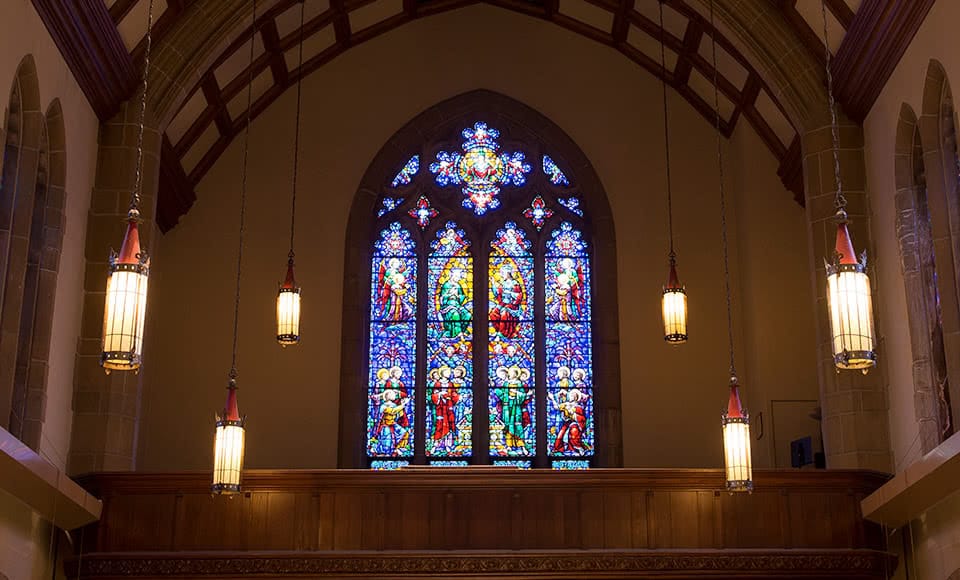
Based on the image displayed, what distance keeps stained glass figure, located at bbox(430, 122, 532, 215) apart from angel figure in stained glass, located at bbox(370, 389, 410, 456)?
2676mm

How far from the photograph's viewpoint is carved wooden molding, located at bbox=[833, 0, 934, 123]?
12.2m

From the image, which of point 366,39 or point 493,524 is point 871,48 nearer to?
point 493,524

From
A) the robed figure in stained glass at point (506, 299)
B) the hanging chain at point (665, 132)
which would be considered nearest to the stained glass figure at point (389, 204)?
the robed figure in stained glass at point (506, 299)

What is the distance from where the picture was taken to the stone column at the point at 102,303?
1304 cm

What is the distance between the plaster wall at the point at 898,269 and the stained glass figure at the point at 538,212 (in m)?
4.73

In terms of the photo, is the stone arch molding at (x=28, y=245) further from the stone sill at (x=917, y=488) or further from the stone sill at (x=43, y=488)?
the stone sill at (x=917, y=488)

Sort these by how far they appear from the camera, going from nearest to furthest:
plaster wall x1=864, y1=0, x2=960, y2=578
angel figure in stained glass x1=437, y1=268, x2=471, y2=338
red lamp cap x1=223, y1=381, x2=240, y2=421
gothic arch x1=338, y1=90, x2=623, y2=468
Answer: plaster wall x1=864, y1=0, x2=960, y2=578
red lamp cap x1=223, y1=381, x2=240, y2=421
gothic arch x1=338, y1=90, x2=623, y2=468
angel figure in stained glass x1=437, y1=268, x2=471, y2=338

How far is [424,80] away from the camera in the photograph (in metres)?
17.8

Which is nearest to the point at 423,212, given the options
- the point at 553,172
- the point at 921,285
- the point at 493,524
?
the point at 553,172

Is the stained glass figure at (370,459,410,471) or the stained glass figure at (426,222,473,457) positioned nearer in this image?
the stained glass figure at (370,459,410,471)

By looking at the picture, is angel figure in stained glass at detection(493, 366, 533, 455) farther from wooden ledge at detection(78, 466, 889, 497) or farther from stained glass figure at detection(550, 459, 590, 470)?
wooden ledge at detection(78, 466, 889, 497)

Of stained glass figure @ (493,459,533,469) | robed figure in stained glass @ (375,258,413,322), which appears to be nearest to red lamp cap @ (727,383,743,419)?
stained glass figure @ (493,459,533,469)

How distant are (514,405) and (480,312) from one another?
1.25 m

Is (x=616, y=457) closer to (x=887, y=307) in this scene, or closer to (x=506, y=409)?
(x=506, y=409)
